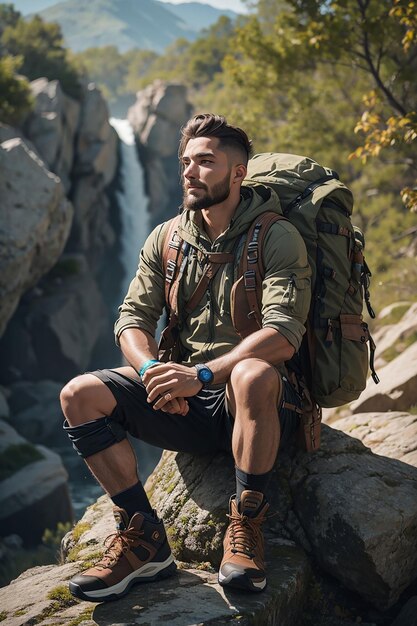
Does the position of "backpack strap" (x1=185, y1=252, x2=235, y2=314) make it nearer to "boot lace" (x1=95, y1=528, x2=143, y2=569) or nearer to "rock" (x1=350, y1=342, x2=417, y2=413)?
"boot lace" (x1=95, y1=528, x2=143, y2=569)

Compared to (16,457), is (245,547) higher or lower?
higher

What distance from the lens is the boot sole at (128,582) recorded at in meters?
4.17

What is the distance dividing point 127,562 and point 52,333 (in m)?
24.3

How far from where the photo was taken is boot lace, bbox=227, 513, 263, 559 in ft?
14.0

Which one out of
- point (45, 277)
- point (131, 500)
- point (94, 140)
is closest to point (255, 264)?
point (131, 500)

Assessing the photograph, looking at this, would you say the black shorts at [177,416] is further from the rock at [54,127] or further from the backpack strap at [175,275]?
the rock at [54,127]

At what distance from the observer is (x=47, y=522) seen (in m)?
16.7


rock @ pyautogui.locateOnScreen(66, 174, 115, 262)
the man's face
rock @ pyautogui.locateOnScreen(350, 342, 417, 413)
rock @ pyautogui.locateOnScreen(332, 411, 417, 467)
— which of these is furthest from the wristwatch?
rock @ pyautogui.locateOnScreen(66, 174, 115, 262)

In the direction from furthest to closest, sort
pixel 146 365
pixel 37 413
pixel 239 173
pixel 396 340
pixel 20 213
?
pixel 37 413 < pixel 20 213 < pixel 396 340 < pixel 239 173 < pixel 146 365

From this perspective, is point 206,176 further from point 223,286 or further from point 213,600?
point 213,600

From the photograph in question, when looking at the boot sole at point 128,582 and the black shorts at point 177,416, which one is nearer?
the boot sole at point 128,582

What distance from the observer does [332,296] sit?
15.9ft

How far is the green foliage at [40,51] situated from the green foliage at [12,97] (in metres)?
7.47

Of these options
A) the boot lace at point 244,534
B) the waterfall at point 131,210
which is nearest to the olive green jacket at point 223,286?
the boot lace at point 244,534
